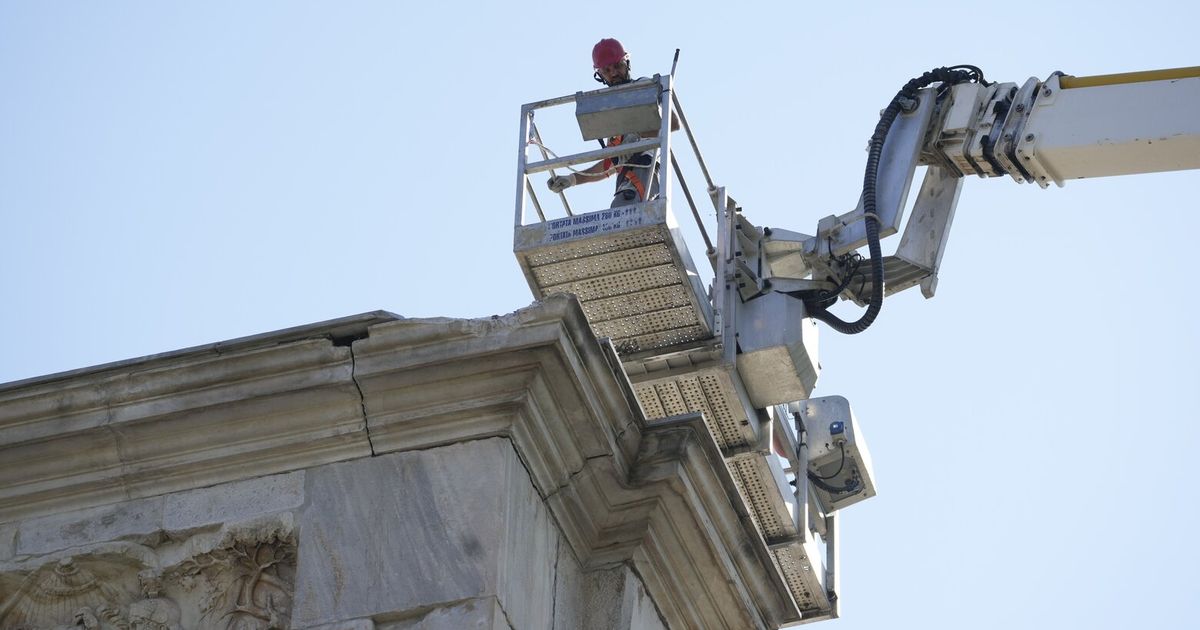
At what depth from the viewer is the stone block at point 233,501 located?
1095cm

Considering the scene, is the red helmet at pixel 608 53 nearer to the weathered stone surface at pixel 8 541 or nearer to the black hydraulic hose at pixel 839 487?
the black hydraulic hose at pixel 839 487

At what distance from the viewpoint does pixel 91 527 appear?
11.3 meters

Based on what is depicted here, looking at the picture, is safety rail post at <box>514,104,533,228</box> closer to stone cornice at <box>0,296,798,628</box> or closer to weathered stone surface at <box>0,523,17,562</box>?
stone cornice at <box>0,296,798,628</box>

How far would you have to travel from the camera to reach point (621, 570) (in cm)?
1147

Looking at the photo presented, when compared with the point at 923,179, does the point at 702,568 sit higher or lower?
lower

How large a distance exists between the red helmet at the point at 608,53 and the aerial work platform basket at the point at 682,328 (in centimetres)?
132

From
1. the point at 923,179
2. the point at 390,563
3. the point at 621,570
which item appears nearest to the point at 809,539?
the point at 923,179

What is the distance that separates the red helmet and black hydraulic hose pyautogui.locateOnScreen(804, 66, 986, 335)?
212cm

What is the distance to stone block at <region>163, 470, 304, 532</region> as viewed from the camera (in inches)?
431

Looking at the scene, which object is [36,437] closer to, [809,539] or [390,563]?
[390,563]

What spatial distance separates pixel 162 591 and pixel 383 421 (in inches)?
55.5

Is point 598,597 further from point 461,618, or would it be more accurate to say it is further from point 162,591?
point 162,591

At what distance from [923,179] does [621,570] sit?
6.16 m

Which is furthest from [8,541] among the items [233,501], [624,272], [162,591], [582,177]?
[582,177]
